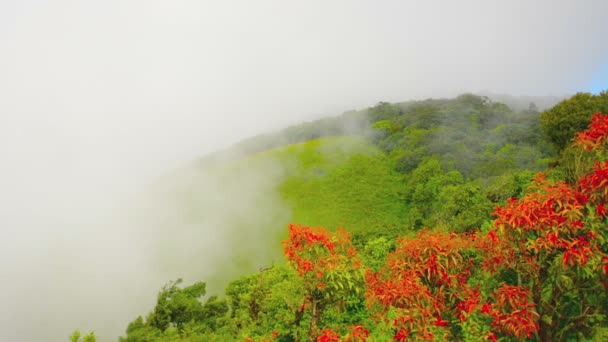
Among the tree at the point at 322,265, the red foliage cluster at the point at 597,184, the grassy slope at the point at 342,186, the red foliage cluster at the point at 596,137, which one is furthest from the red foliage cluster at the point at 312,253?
the grassy slope at the point at 342,186

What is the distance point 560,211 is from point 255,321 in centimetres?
1381

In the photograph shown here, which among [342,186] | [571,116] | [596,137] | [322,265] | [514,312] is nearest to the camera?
[514,312]

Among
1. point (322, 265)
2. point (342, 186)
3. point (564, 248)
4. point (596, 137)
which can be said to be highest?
point (596, 137)

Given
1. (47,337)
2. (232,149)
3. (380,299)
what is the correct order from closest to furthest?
(380,299) → (47,337) → (232,149)

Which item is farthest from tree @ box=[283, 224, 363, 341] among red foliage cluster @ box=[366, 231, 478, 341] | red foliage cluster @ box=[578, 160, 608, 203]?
red foliage cluster @ box=[578, 160, 608, 203]

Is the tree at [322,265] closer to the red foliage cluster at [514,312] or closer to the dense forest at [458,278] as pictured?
the dense forest at [458,278]

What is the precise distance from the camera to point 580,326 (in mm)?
9250

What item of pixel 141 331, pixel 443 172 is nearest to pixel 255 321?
pixel 141 331

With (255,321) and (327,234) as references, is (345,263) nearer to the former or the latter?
(327,234)

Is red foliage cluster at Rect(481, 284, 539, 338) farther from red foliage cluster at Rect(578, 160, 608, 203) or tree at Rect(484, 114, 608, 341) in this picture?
red foliage cluster at Rect(578, 160, 608, 203)

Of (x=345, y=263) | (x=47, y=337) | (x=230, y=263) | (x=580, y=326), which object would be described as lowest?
(x=47, y=337)

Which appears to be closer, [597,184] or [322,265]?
[597,184]

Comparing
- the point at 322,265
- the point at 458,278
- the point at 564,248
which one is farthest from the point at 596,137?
the point at 322,265

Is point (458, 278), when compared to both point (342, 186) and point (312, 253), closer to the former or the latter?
point (312, 253)
